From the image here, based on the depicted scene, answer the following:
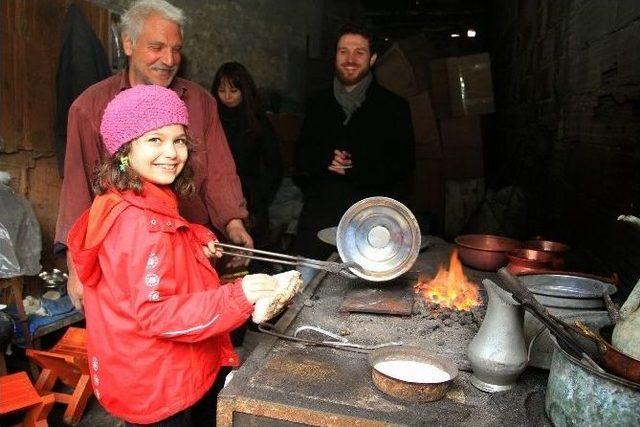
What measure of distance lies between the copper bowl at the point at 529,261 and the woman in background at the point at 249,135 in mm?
3119

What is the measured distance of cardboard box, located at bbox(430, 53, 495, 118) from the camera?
25.2 feet

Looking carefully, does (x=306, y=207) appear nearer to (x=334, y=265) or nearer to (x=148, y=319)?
(x=334, y=265)

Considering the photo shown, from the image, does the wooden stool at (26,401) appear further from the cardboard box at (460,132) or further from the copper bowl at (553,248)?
the cardboard box at (460,132)

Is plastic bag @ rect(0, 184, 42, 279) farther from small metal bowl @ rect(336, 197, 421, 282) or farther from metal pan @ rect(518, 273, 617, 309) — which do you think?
metal pan @ rect(518, 273, 617, 309)

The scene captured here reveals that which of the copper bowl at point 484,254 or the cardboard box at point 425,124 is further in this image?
the cardboard box at point 425,124

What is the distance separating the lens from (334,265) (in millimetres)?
2340

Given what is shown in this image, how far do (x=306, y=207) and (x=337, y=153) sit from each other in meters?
0.71

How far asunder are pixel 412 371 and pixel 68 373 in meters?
2.79

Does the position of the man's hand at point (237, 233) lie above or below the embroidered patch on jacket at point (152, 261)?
below

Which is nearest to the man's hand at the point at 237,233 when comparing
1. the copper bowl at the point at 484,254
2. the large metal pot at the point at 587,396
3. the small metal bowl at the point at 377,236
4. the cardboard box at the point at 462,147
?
the small metal bowl at the point at 377,236

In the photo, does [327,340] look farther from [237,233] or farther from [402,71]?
[402,71]

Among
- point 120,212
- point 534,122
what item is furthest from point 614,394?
point 534,122

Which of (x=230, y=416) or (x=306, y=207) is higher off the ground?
(x=306, y=207)

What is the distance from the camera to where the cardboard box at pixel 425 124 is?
777 cm
